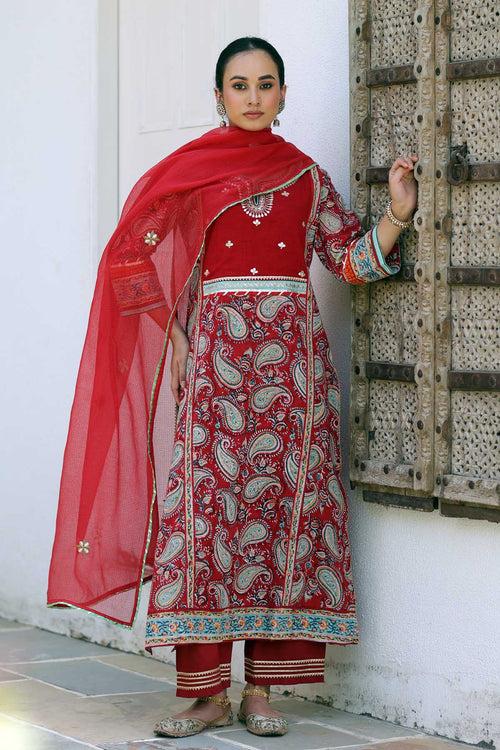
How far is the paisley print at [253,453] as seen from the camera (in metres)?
3.96

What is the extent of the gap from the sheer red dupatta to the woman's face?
0.05 meters

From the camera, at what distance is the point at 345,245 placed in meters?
4.04

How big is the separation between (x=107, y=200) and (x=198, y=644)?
192 centimetres

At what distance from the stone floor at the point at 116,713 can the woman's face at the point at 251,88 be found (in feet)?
5.42

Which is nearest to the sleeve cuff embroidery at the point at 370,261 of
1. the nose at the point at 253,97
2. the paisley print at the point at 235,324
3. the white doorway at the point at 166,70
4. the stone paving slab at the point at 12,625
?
the paisley print at the point at 235,324

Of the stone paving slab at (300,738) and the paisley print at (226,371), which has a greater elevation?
the paisley print at (226,371)

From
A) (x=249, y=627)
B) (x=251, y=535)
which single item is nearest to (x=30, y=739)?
(x=249, y=627)

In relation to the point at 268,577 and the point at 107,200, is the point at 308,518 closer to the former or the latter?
the point at 268,577

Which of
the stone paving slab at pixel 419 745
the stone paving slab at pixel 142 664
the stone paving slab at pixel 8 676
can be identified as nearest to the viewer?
the stone paving slab at pixel 419 745

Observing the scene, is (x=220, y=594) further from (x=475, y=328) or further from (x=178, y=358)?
(x=475, y=328)

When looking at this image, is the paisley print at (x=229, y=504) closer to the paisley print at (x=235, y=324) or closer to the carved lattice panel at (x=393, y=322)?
the paisley print at (x=235, y=324)

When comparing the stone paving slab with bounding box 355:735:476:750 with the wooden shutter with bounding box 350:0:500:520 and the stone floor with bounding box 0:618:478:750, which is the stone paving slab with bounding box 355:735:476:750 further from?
the wooden shutter with bounding box 350:0:500:520

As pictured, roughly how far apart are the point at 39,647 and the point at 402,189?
7.67 feet

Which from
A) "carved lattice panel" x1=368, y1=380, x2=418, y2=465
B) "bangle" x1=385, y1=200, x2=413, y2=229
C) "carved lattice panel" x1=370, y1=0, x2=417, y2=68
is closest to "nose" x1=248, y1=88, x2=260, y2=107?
"carved lattice panel" x1=370, y1=0, x2=417, y2=68
